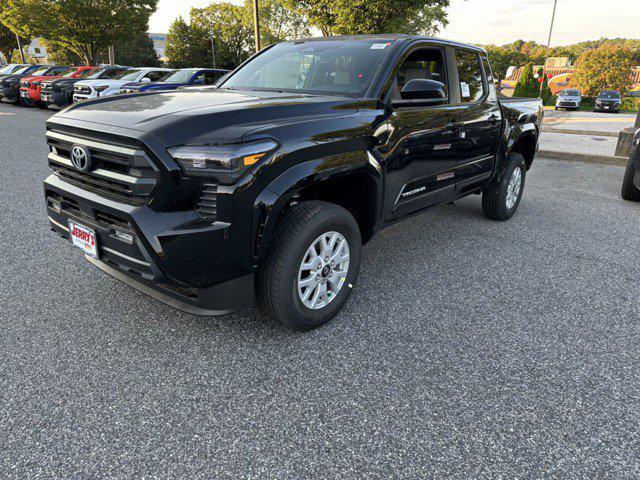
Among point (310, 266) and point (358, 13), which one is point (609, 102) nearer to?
point (358, 13)

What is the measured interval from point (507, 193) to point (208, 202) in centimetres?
392

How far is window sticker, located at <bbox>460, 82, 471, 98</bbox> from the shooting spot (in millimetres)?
4129

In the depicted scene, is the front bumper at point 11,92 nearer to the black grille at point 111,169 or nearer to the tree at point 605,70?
the black grille at point 111,169

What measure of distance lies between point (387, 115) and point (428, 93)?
0.35 meters

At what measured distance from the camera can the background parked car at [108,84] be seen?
49.6 feet

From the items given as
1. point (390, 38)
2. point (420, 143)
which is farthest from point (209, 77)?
point (420, 143)

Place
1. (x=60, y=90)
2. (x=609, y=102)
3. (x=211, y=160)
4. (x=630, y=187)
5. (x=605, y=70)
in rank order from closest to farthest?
(x=211, y=160)
(x=630, y=187)
(x=60, y=90)
(x=609, y=102)
(x=605, y=70)

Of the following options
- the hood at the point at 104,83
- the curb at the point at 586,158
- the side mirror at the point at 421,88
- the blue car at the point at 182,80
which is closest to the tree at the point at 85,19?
the hood at the point at 104,83

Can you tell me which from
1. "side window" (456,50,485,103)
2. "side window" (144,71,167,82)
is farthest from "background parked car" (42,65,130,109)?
"side window" (456,50,485,103)

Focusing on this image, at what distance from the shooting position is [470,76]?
172 inches

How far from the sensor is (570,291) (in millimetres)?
3648

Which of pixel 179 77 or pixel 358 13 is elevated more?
pixel 358 13

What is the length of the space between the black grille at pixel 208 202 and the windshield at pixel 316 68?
137cm

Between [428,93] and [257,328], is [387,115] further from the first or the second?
[257,328]
